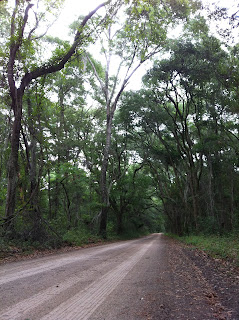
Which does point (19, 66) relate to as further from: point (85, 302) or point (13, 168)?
point (85, 302)

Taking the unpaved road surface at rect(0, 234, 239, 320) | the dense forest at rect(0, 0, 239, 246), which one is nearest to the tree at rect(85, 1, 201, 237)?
the dense forest at rect(0, 0, 239, 246)

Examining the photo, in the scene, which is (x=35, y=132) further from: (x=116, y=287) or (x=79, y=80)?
(x=79, y=80)

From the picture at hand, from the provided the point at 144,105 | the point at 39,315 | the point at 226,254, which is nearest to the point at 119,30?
the point at 144,105

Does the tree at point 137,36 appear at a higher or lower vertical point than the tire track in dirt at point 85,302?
higher

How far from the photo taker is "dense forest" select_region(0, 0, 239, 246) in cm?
1048

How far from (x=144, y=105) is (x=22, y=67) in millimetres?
10921

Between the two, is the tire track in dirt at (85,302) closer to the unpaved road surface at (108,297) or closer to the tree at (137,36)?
the unpaved road surface at (108,297)

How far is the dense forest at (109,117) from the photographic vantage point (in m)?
10.5

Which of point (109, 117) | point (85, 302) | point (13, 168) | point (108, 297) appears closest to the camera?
point (85, 302)

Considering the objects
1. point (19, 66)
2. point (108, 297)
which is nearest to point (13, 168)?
point (19, 66)

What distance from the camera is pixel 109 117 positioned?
20.0m

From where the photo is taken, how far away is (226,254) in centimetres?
812

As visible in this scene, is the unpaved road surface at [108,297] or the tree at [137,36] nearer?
the unpaved road surface at [108,297]

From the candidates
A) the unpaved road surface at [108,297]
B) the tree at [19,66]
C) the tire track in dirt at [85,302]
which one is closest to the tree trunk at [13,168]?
the tree at [19,66]
